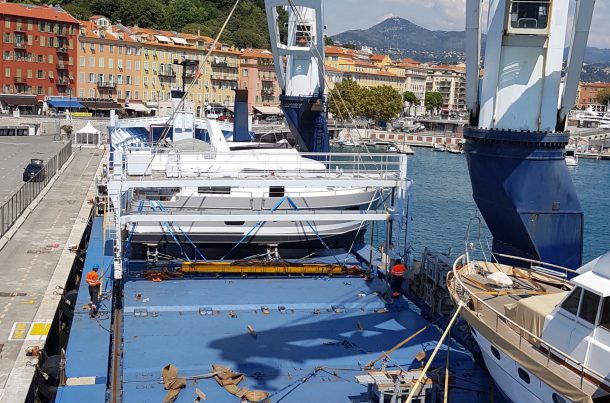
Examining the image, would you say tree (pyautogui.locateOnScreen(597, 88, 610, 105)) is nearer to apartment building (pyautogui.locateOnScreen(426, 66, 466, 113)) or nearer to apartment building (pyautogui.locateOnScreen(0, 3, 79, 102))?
apartment building (pyautogui.locateOnScreen(426, 66, 466, 113))

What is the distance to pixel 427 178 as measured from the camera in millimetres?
63969

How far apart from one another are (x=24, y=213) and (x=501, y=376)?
22.2 metres

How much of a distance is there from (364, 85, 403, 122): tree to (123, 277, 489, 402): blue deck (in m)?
93.1

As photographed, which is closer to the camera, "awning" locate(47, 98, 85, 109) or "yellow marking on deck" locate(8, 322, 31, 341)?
"yellow marking on deck" locate(8, 322, 31, 341)

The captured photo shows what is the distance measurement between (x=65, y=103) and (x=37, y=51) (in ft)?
23.1

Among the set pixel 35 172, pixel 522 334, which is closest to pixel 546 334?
pixel 522 334

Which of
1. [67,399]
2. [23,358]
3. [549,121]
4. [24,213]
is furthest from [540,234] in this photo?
[24,213]

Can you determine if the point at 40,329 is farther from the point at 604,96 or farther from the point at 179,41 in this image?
the point at 604,96

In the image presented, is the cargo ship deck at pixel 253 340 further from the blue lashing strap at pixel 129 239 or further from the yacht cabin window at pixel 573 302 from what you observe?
the yacht cabin window at pixel 573 302

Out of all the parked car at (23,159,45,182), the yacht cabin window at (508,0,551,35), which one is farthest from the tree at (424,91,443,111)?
the yacht cabin window at (508,0,551,35)

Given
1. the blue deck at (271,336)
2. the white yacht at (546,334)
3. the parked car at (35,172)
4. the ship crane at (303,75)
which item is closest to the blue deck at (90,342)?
the blue deck at (271,336)

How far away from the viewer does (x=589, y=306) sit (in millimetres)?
9734

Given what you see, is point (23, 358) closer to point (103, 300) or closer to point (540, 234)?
point (103, 300)

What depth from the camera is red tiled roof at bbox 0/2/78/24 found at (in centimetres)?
8025
